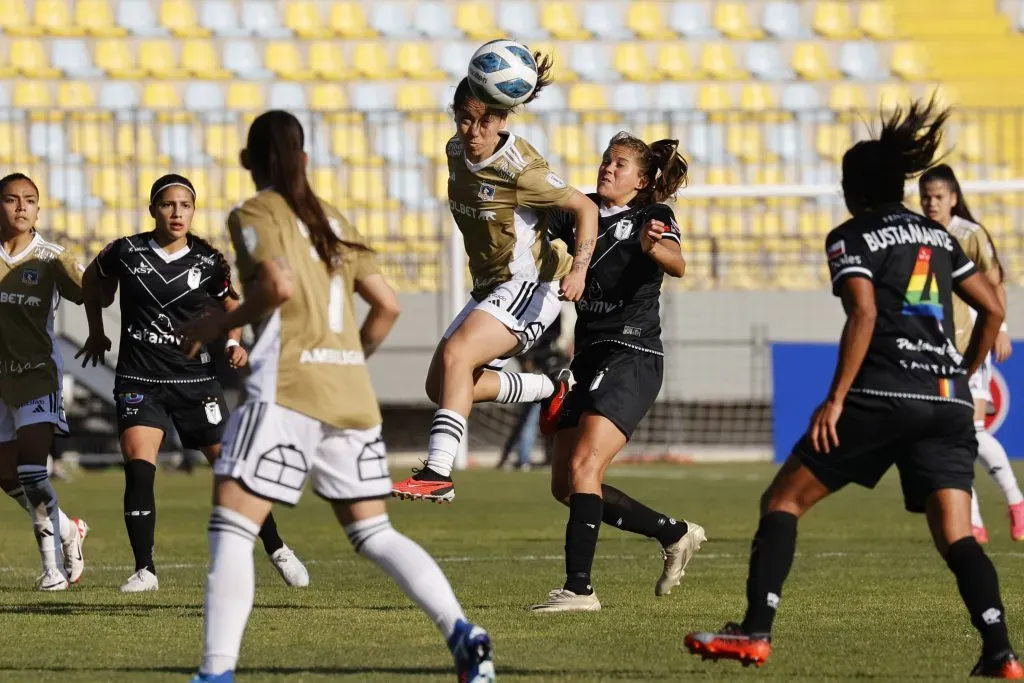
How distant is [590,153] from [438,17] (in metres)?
3.99

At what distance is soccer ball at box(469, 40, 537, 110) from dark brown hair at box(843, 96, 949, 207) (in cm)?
237

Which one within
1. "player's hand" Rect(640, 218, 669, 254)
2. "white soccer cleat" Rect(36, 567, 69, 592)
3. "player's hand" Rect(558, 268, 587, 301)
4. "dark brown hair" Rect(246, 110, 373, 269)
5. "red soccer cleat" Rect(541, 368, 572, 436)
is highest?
"dark brown hair" Rect(246, 110, 373, 269)

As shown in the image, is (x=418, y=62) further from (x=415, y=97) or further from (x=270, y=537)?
(x=270, y=537)

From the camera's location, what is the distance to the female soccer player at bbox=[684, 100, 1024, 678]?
567 cm

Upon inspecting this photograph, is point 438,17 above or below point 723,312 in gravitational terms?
above

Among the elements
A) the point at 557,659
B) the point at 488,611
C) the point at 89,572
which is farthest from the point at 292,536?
the point at 557,659

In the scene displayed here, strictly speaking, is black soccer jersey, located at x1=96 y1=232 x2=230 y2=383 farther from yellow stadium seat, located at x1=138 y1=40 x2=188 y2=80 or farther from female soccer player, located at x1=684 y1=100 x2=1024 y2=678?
yellow stadium seat, located at x1=138 y1=40 x2=188 y2=80

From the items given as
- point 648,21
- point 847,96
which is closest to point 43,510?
point 648,21

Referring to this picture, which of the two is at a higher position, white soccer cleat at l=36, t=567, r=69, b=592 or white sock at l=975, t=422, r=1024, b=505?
white sock at l=975, t=422, r=1024, b=505

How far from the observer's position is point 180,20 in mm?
26047

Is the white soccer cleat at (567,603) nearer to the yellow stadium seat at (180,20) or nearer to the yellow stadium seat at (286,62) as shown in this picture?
the yellow stadium seat at (286,62)

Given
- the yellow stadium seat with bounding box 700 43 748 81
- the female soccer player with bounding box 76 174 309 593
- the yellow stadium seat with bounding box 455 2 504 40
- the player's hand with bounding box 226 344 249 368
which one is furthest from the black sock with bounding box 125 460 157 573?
the yellow stadium seat with bounding box 700 43 748 81

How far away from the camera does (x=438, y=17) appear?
26.6m

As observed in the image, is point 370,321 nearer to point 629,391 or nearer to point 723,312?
point 629,391
